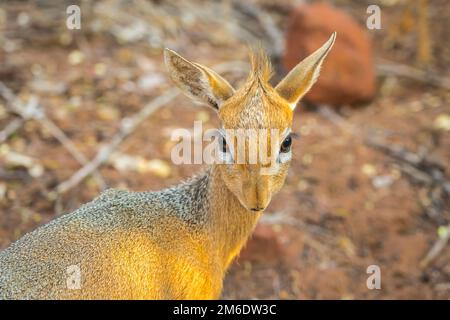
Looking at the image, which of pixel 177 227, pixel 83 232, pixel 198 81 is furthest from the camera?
pixel 177 227

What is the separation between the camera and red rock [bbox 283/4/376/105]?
9383 millimetres

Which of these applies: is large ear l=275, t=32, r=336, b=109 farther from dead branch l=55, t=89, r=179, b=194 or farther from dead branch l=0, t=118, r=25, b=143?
dead branch l=0, t=118, r=25, b=143

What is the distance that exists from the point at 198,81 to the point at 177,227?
1029 mm

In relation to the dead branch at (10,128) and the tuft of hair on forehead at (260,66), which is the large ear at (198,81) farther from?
the dead branch at (10,128)

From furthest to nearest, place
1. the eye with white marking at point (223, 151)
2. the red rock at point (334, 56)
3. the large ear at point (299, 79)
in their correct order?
the red rock at point (334, 56) < the large ear at point (299, 79) < the eye with white marking at point (223, 151)

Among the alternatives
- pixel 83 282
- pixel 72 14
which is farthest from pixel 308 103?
pixel 83 282

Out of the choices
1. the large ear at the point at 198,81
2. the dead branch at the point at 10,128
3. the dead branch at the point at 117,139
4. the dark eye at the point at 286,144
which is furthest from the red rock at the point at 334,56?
the dark eye at the point at 286,144

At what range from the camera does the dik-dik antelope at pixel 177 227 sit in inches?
171

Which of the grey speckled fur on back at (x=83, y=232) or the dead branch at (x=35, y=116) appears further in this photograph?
the dead branch at (x=35, y=116)

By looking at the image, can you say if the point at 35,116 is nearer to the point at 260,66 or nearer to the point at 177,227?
the point at 177,227

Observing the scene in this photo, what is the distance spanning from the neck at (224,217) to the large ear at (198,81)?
1.71 ft

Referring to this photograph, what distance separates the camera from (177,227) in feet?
16.5

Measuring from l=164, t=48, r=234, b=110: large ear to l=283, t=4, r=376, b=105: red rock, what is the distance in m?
4.59

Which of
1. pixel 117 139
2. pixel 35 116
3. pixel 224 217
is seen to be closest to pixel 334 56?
pixel 117 139
